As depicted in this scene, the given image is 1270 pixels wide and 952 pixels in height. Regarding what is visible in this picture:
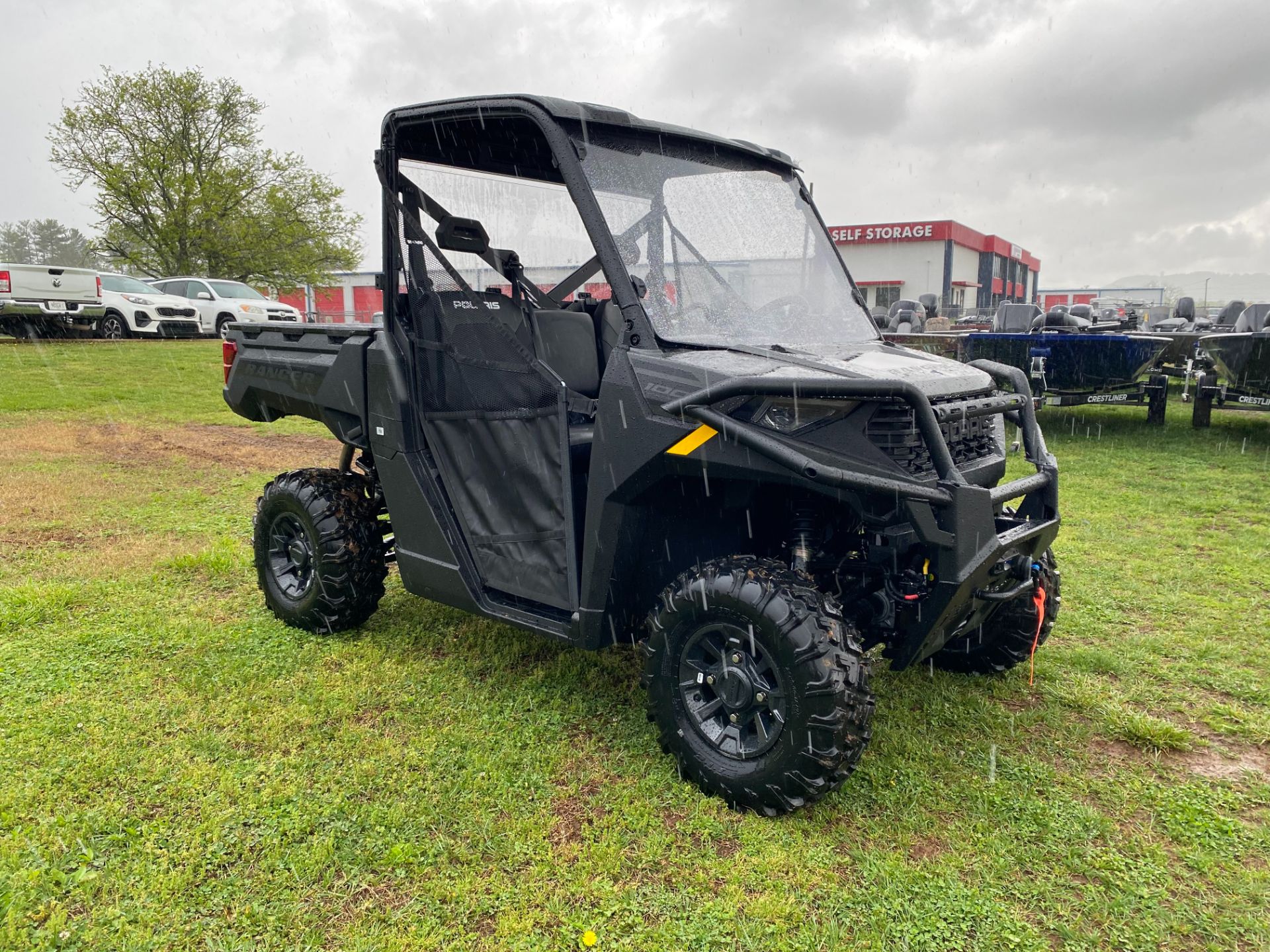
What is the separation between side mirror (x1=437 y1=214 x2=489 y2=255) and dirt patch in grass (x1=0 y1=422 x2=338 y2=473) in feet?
18.3

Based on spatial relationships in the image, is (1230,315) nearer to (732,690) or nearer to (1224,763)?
(1224,763)

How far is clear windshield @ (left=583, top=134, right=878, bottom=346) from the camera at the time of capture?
10.2ft

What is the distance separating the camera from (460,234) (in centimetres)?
373

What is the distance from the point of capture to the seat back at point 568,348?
3801mm

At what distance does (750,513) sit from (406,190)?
1.93 metres

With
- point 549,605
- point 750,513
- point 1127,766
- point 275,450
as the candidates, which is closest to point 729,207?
point 750,513

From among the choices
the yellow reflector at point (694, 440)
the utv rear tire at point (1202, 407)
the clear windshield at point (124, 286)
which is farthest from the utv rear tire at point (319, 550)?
the clear windshield at point (124, 286)

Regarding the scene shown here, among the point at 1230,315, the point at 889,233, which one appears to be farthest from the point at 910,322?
the point at 889,233

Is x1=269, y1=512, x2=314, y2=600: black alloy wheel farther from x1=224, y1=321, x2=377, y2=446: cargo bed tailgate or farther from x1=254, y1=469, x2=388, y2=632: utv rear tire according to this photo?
x1=224, y1=321, x2=377, y2=446: cargo bed tailgate

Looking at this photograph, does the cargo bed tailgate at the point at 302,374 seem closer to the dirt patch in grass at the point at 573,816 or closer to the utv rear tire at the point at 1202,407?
the dirt patch in grass at the point at 573,816

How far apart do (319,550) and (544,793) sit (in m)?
1.75

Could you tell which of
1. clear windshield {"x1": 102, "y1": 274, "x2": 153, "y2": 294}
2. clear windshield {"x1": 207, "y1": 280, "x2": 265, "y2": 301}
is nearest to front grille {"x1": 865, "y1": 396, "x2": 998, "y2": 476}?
clear windshield {"x1": 102, "y1": 274, "x2": 153, "y2": 294}

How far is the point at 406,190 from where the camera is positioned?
3.73 meters

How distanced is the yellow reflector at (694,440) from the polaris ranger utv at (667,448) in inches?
0.5
